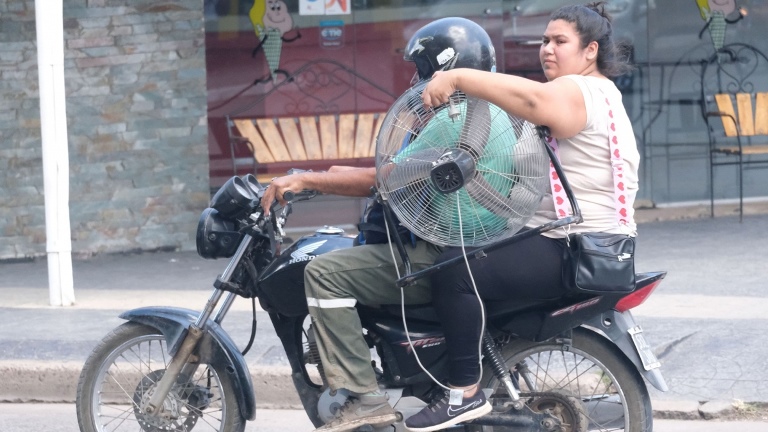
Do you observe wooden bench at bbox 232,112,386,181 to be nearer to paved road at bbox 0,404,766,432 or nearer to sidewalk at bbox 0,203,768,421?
sidewalk at bbox 0,203,768,421

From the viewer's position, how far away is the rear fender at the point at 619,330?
13.2 feet

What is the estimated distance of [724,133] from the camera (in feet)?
35.3

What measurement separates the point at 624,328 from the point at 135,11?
6.51m

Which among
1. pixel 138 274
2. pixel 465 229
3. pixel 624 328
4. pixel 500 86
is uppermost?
pixel 500 86

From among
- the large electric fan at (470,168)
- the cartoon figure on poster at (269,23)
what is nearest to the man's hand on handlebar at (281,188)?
the large electric fan at (470,168)

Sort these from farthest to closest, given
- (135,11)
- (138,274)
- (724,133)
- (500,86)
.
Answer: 1. (724,133)
2. (135,11)
3. (138,274)
4. (500,86)

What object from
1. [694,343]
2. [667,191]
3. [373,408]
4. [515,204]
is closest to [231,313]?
[694,343]

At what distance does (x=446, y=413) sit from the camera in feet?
13.4

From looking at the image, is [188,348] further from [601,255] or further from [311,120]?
[311,120]

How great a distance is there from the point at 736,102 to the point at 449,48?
7326 mm

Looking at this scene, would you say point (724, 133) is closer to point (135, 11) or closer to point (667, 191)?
point (667, 191)

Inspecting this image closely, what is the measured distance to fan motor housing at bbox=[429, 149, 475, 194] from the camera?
3752 millimetres

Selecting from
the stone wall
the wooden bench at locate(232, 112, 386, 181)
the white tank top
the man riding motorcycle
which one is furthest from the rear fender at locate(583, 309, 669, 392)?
the stone wall

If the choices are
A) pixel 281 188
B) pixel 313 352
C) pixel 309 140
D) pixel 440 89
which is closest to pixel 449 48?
pixel 440 89
